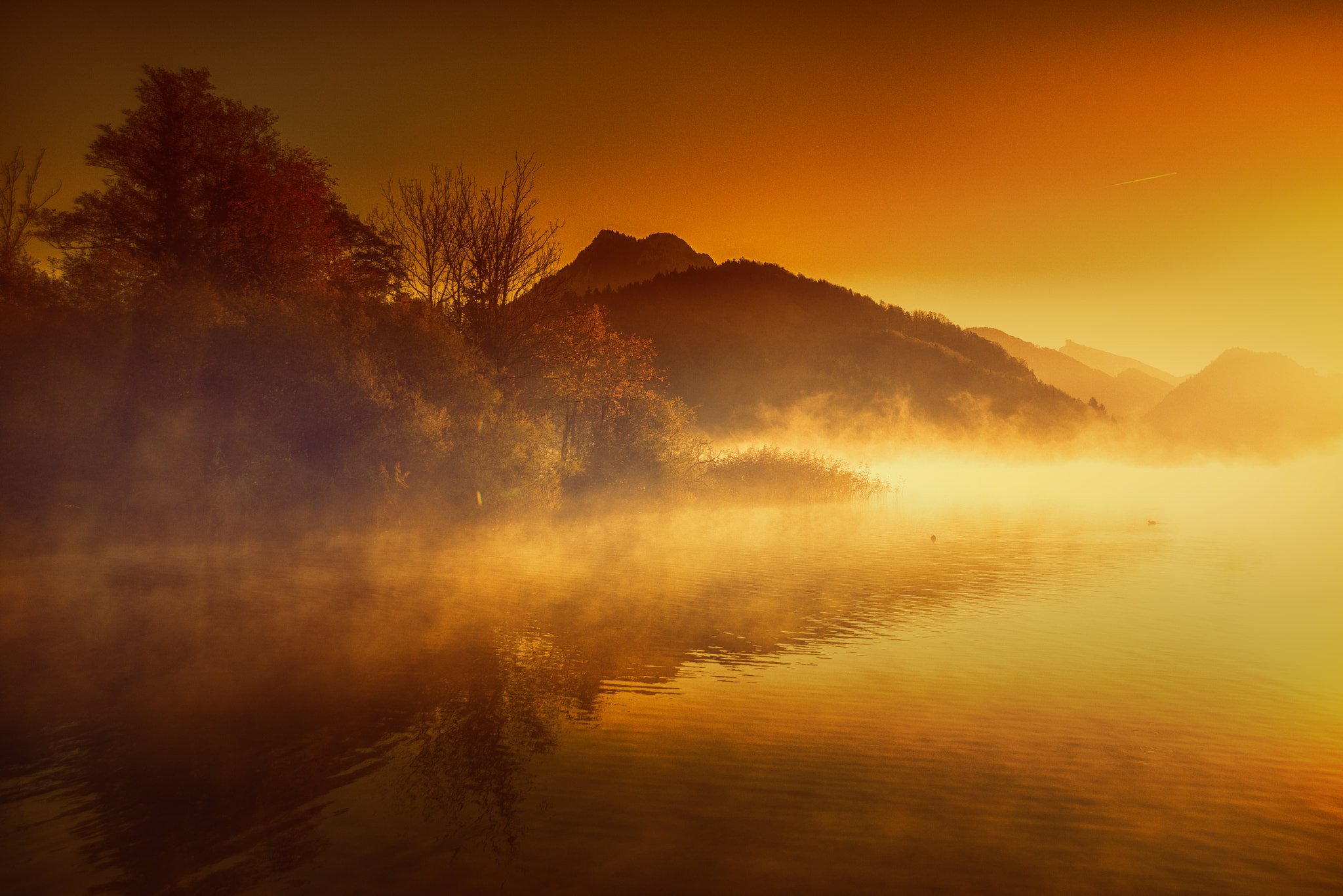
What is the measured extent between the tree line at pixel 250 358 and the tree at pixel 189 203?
100mm

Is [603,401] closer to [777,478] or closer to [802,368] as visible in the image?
[777,478]

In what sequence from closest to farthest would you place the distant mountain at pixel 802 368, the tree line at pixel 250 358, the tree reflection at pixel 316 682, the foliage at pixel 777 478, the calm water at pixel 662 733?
the calm water at pixel 662 733
the tree reflection at pixel 316 682
the tree line at pixel 250 358
the foliage at pixel 777 478
the distant mountain at pixel 802 368

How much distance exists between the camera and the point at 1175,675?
17.5 metres

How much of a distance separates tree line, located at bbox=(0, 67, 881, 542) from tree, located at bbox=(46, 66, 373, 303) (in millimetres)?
100

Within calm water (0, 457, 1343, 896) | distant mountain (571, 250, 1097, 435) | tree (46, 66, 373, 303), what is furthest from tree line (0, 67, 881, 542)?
distant mountain (571, 250, 1097, 435)

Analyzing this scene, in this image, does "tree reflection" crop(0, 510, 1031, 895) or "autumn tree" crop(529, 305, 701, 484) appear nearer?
"tree reflection" crop(0, 510, 1031, 895)

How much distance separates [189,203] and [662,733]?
44.4 meters

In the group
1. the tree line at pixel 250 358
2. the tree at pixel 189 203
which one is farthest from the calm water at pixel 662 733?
the tree at pixel 189 203

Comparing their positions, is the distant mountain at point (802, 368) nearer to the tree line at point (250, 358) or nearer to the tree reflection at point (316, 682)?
the tree line at point (250, 358)

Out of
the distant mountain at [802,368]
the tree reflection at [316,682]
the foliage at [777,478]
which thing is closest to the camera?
the tree reflection at [316,682]

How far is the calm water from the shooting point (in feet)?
30.5

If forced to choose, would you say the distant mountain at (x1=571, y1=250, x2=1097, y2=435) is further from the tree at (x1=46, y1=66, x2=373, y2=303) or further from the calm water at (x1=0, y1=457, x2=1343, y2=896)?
the calm water at (x1=0, y1=457, x2=1343, y2=896)

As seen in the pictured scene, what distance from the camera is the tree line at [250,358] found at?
37.6 m

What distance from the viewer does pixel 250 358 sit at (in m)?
39.5
